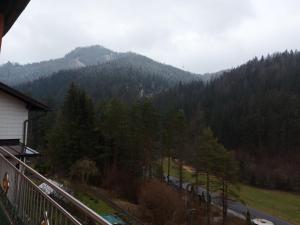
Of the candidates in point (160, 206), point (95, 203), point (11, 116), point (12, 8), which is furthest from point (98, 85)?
point (12, 8)

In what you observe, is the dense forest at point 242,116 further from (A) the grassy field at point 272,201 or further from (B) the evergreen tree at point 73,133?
(A) the grassy field at point 272,201

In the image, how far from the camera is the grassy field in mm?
45194

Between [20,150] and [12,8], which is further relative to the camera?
[20,150]

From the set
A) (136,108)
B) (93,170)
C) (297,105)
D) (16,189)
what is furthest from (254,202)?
(16,189)

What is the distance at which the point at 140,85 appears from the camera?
606ft

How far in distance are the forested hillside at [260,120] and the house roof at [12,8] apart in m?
50.3

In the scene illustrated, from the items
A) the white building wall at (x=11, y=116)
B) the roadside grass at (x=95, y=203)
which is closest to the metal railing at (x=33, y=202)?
the white building wall at (x=11, y=116)

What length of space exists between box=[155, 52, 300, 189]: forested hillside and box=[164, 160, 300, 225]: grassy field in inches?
192

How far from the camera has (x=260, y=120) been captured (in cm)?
8019

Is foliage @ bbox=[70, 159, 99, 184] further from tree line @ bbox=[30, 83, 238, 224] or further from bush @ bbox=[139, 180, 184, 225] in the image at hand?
bush @ bbox=[139, 180, 184, 225]

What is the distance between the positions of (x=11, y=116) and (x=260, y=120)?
2803 inches

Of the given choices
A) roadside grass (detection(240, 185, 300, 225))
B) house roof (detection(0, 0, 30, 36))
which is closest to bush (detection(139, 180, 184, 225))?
roadside grass (detection(240, 185, 300, 225))

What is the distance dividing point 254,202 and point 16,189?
4961cm

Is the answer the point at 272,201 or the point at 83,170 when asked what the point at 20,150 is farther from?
the point at 272,201
